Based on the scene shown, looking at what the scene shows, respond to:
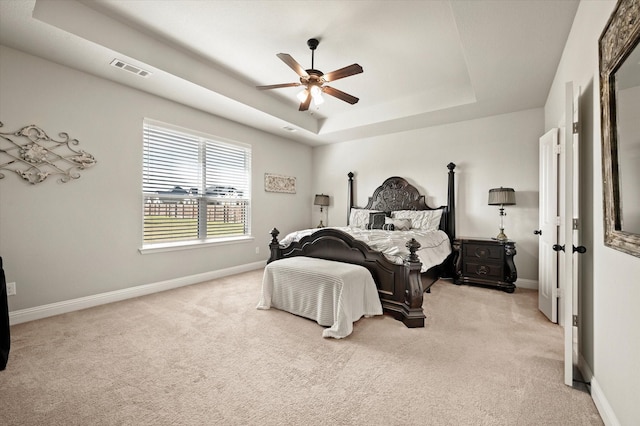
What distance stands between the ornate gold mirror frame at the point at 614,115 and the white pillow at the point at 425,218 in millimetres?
3191

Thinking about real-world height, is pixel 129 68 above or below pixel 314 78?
above

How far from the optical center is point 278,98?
471 centimetres

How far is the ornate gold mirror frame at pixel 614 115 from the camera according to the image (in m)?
1.19

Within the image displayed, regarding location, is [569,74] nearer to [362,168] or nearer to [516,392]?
[516,392]

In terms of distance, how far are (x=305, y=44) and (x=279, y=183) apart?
9.93ft

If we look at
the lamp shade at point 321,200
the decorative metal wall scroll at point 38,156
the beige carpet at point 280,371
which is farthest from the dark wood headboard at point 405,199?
the decorative metal wall scroll at point 38,156

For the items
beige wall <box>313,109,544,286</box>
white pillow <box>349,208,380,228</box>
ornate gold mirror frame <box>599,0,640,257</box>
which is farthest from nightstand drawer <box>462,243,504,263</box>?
ornate gold mirror frame <box>599,0,640,257</box>

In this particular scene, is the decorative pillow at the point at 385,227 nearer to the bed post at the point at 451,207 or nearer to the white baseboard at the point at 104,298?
the bed post at the point at 451,207

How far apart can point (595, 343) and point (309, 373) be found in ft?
5.89

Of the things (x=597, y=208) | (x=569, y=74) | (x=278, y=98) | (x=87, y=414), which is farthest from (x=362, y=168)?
(x=87, y=414)

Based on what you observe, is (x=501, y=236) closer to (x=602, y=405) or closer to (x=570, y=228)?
(x=570, y=228)

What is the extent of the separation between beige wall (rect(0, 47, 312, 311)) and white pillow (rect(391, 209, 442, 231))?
3534mm

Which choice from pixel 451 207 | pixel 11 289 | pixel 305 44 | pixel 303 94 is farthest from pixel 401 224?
pixel 11 289

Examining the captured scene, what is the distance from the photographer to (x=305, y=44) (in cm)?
319
